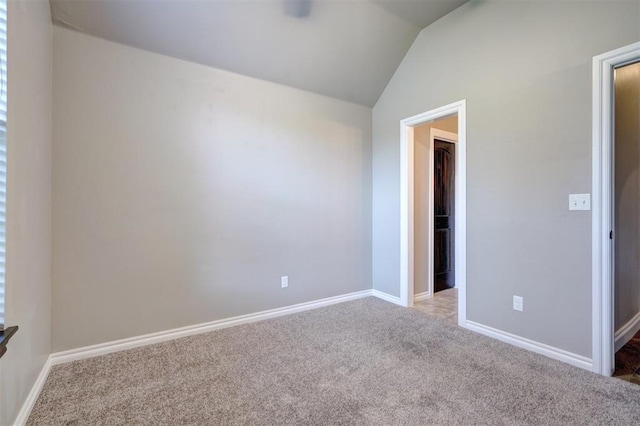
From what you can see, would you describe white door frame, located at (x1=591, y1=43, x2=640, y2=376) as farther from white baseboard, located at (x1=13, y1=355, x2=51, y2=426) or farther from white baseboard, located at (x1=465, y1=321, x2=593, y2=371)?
white baseboard, located at (x1=13, y1=355, x2=51, y2=426)

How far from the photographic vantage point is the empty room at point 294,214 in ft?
5.29

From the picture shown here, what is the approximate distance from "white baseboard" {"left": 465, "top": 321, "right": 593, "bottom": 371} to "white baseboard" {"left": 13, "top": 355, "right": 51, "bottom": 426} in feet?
10.3

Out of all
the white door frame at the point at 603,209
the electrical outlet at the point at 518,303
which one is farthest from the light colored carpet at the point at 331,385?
the electrical outlet at the point at 518,303

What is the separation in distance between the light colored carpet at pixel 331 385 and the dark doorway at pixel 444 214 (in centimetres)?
172

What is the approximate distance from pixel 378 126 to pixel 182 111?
2.26m

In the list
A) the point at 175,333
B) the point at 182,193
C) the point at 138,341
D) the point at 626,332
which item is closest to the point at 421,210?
the point at 626,332

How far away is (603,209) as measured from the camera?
186cm

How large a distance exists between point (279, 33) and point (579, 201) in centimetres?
274

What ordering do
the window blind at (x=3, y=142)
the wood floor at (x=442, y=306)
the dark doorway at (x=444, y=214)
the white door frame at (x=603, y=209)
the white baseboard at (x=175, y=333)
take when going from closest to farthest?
the window blind at (x=3, y=142) → the white door frame at (x=603, y=209) → the white baseboard at (x=175, y=333) → the wood floor at (x=442, y=306) → the dark doorway at (x=444, y=214)

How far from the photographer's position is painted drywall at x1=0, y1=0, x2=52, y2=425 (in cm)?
138

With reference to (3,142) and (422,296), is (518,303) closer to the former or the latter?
(422,296)

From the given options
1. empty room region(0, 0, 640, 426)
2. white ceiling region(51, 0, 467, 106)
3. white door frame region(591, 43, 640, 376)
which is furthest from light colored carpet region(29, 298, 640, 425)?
white ceiling region(51, 0, 467, 106)

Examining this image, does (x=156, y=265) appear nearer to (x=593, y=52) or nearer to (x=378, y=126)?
(x=378, y=126)

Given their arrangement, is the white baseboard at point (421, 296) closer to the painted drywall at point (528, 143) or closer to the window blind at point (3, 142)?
the painted drywall at point (528, 143)
